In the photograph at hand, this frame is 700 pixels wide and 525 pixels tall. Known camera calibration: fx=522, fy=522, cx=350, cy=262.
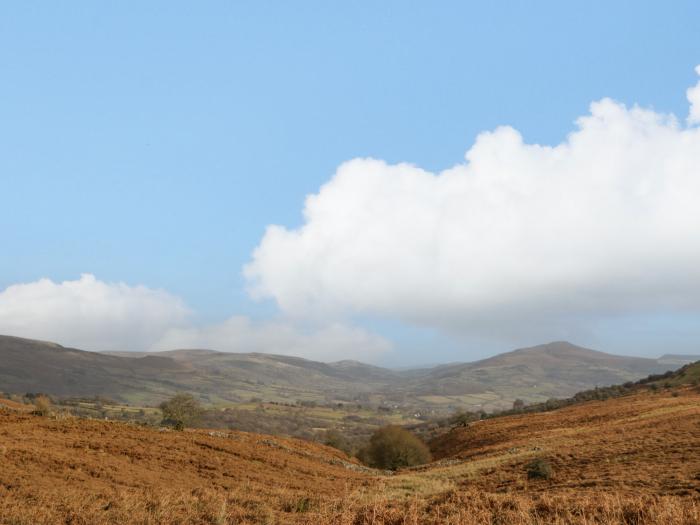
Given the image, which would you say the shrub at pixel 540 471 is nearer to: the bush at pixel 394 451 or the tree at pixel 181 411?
the bush at pixel 394 451

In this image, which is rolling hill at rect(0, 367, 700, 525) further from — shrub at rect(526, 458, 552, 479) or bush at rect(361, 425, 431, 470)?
bush at rect(361, 425, 431, 470)

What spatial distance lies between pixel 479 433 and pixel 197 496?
42.8 m

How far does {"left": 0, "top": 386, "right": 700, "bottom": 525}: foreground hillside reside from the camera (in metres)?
11.7

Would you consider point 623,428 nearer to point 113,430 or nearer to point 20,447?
point 113,430

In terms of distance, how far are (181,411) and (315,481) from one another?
106ft

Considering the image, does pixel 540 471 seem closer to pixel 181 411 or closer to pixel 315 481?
pixel 315 481

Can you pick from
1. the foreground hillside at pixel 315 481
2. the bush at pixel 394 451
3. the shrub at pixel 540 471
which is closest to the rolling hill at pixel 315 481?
the foreground hillside at pixel 315 481

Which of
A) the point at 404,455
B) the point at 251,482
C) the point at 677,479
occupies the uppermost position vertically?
the point at 677,479

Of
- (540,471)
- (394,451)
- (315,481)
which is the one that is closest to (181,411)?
(394,451)

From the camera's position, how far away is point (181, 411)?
174 feet

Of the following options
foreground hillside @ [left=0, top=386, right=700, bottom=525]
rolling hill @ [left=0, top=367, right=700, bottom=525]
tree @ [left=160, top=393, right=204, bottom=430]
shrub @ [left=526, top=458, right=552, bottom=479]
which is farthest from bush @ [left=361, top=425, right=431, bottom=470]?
shrub @ [left=526, top=458, right=552, bottom=479]

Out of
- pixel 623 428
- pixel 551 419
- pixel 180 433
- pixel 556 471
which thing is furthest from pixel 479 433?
pixel 180 433

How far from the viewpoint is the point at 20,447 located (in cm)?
1923

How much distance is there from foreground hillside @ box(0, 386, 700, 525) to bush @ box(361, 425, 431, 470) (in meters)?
8.00
